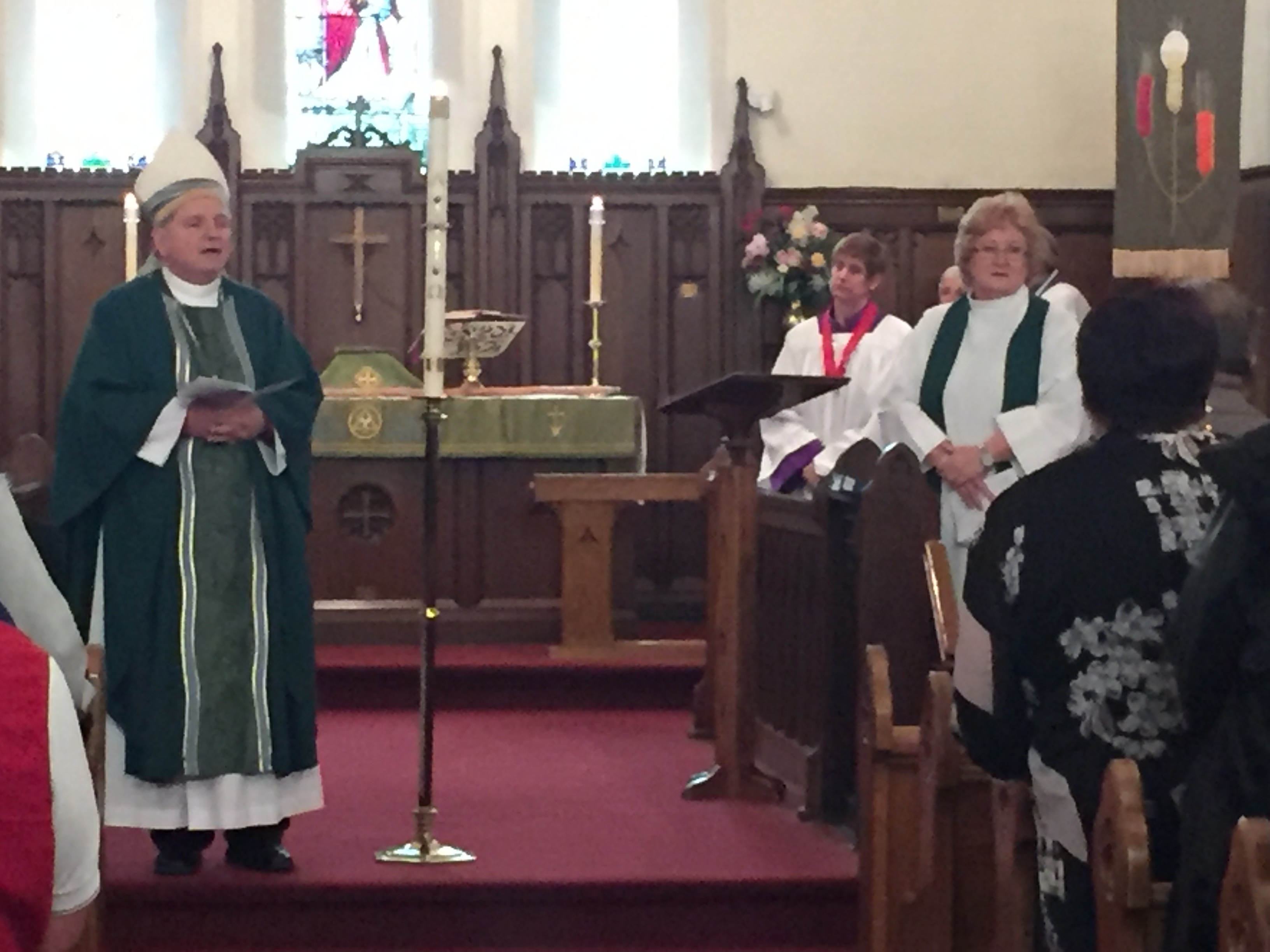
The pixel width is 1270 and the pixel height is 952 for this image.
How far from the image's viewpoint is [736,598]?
17.4 ft

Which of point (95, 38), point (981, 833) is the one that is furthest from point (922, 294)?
point (981, 833)

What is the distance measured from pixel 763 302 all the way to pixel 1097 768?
277 inches

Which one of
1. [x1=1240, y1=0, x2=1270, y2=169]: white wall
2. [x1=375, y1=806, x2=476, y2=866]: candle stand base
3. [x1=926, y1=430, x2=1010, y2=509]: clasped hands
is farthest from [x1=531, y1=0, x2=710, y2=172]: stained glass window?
[x1=375, y1=806, x2=476, y2=866]: candle stand base

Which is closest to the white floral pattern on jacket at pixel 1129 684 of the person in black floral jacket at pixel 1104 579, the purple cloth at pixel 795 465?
the person in black floral jacket at pixel 1104 579

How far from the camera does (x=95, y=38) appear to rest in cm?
1032

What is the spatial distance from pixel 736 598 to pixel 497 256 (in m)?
4.64

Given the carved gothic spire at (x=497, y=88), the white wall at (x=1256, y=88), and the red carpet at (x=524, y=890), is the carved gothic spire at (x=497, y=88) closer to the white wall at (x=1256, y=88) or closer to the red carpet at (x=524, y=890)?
the white wall at (x=1256, y=88)

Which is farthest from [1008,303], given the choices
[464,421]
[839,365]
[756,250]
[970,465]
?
[756,250]

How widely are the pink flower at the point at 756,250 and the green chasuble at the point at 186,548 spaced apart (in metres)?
4.96

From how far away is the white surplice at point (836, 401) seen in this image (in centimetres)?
636

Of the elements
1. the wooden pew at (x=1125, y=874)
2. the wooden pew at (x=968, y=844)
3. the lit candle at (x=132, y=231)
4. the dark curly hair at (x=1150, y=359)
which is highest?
the lit candle at (x=132, y=231)

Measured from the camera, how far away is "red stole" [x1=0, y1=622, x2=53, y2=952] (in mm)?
1625

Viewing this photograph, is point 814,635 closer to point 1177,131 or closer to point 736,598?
point 736,598

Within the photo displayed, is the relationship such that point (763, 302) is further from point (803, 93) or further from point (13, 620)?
point (13, 620)
